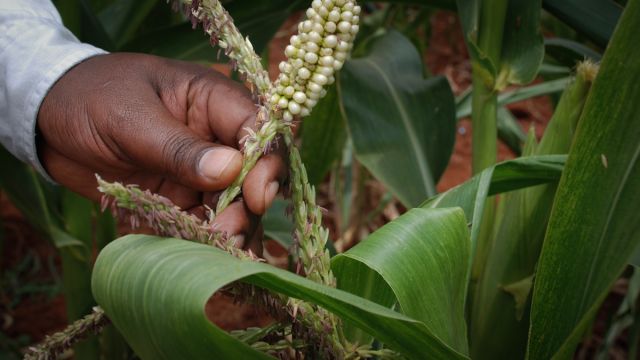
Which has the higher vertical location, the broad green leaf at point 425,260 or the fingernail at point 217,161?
the fingernail at point 217,161

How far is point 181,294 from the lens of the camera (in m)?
0.48

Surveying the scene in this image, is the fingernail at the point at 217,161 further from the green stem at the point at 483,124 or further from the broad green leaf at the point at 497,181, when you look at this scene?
the green stem at the point at 483,124

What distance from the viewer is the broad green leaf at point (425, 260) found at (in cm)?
60

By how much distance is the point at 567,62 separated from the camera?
4.02ft

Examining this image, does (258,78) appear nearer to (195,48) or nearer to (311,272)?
(311,272)

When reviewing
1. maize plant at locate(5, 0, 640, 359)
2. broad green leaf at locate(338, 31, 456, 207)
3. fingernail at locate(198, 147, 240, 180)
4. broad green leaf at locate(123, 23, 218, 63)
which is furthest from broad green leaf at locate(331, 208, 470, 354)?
broad green leaf at locate(123, 23, 218, 63)

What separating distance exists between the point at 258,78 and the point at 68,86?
0.92ft

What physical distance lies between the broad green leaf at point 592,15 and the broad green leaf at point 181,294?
0.60 meters

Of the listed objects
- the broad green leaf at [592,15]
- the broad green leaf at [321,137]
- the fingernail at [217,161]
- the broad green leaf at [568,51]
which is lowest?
the broad green leaf at [321,137]

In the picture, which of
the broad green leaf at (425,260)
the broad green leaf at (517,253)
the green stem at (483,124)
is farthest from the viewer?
the green stem at (483,124)

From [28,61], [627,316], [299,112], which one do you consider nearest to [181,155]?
[299,112]

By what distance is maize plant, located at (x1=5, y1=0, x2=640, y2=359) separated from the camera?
51 centimetres

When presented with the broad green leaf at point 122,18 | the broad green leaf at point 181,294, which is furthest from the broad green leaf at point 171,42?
the broad green leaf at point 181,294

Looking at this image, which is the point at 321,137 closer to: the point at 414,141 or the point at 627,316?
the point at 414,141
